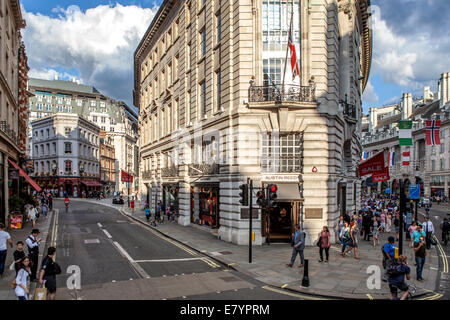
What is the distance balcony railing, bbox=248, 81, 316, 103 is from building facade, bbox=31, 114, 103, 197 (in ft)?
211

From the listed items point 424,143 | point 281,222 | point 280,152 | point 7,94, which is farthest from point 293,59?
point 424,143

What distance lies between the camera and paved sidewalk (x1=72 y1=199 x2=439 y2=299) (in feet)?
37.8

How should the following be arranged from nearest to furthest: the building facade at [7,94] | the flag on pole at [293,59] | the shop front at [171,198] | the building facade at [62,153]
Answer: the flag on pole at [293,59] < the building facade at [7,94] < the shop front at [171,198] < the building facade at [62,153]

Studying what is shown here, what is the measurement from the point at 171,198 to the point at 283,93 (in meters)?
18.9

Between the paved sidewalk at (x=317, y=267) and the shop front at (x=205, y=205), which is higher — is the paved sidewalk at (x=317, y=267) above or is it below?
below

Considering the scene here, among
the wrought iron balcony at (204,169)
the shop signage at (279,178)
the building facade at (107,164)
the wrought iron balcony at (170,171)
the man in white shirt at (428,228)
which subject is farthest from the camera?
the building facade at (107,164)

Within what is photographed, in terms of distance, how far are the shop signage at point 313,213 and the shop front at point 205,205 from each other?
6497mm

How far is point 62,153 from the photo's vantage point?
242 feet

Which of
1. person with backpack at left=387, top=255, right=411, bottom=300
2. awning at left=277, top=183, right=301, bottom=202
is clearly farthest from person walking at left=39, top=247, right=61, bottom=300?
awning at left=277, top=183, right=301, bottom=202

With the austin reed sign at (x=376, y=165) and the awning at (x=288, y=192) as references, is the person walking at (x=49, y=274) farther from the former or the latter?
the austin reed sign at (x=376, y=165)

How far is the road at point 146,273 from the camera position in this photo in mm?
10953

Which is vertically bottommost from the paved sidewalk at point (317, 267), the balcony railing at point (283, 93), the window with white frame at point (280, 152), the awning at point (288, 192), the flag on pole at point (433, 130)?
the paved sidewalk at point (317, 267)

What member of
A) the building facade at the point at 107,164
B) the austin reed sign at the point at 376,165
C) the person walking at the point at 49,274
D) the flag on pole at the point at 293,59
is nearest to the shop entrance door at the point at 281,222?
the austin reed sign at the point at 376,165

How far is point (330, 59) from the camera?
67.0ft
